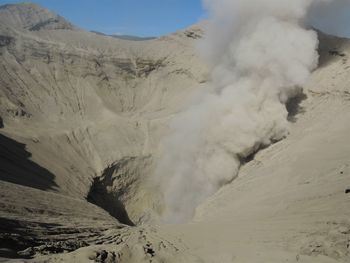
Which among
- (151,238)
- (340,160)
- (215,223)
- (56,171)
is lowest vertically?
(151,238)

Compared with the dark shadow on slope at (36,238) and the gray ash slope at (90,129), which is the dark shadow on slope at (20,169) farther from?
the dark shadow on slope at (36,238)

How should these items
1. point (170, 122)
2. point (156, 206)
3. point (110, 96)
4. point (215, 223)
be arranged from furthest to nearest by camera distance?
Result: point (110, 96) → point (170, 122) → point (156, 206) → point (215, 223)

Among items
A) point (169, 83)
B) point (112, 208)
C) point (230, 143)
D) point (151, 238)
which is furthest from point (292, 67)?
point (151, 238)

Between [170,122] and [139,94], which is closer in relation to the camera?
[170,122]

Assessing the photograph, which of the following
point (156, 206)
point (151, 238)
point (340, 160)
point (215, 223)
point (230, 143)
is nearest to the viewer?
point (151, 238)

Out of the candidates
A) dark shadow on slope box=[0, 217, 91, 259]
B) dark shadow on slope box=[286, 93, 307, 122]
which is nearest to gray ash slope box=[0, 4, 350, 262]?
dark shadow on slope box=[0, 217, 91, 259]

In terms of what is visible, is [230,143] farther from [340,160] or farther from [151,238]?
[151,238]
